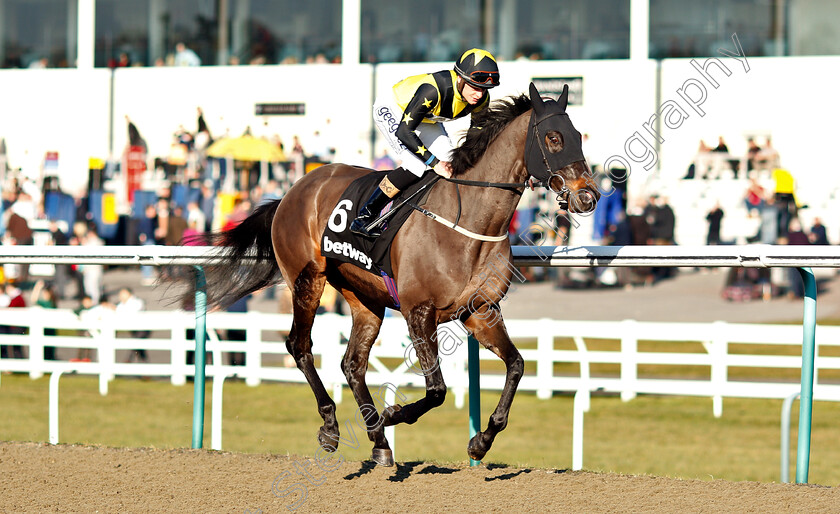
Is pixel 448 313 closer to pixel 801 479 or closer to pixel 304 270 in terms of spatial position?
pixel 304 270

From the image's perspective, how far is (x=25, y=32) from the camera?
68.9 ft

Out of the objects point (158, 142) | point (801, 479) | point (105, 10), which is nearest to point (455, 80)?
point (801, 479)

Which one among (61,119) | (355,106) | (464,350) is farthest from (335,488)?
(61,119)

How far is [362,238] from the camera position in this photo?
422cm

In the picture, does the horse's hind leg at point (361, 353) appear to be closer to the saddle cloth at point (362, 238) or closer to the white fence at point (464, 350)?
the saddle cloth at point (362, 238)

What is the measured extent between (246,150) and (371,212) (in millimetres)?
12657

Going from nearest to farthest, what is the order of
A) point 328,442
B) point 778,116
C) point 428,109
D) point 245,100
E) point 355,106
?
point 428,109 < point 328,442 < point 778,116 < point 355,106 < point 245,100

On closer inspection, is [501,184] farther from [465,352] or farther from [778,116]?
[778,116]

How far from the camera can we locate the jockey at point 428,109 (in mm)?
4027

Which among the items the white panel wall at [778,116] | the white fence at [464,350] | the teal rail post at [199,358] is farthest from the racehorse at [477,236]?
the white panel wall at [778,116]

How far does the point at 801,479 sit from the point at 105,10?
64.2ft

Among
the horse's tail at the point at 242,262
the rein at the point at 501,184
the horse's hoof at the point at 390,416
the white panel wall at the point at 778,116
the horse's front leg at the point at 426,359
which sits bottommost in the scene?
the horse's hoof at the point at 390,416

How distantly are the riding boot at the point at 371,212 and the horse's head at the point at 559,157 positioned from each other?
2.19 ft

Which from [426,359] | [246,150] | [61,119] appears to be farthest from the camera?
[61,119]
